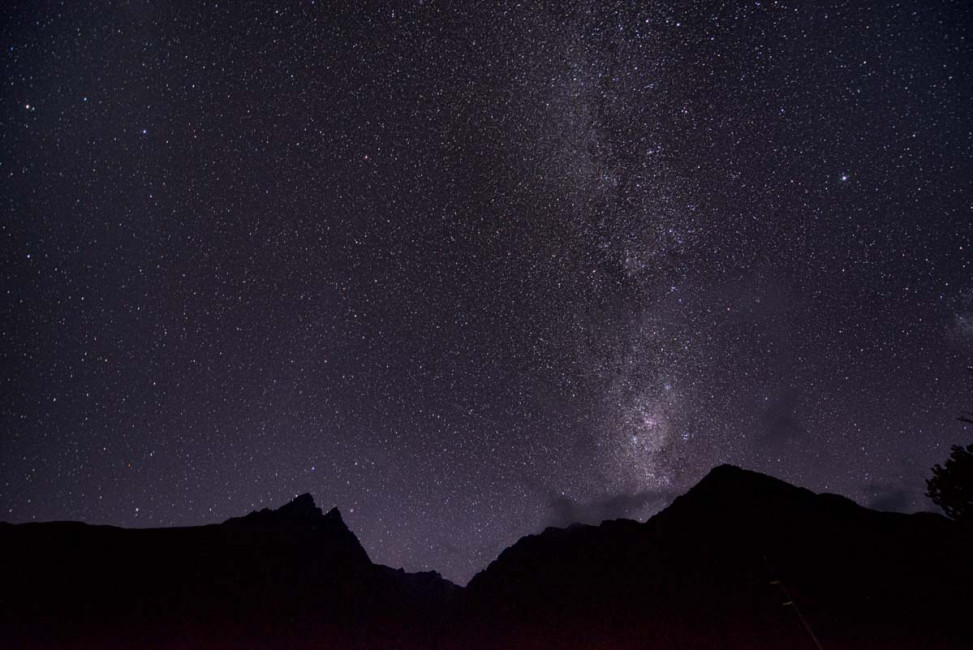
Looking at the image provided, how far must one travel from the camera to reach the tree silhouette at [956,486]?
1368 centimetres

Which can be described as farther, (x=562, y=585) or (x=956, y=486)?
(x=562, y=585)

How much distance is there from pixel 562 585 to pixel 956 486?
53.5 m

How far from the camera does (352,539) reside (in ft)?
236

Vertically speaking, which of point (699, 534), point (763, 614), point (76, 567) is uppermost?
point (699, 534)

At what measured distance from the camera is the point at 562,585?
5800 centimetres

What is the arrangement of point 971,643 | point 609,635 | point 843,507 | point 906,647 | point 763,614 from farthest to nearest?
point 843,507 → point 609,635 → point 763,614 → point 906,647 → point 971,643

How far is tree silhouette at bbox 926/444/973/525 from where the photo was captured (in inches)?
539

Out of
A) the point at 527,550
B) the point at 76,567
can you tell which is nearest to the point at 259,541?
the point at 76,567

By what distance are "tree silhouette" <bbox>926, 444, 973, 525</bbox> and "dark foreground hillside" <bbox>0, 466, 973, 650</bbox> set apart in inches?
1126

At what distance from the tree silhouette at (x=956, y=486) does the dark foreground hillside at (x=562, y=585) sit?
28.6 meters

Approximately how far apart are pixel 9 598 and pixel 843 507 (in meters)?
85.8

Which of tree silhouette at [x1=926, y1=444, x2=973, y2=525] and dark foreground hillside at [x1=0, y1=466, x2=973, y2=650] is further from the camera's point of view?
dark foreground hillside at [x1=0, y1=466, x2=973, y2=650]

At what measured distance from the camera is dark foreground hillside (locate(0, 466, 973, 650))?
37656mm

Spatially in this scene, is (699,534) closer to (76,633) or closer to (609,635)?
(609,635)
